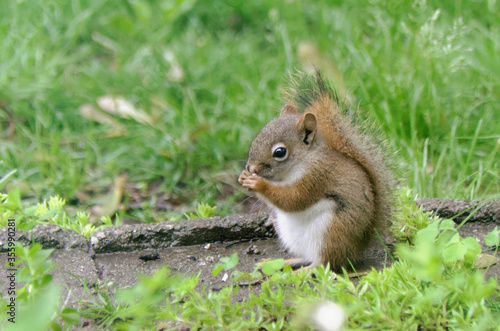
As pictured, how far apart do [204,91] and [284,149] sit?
180cm

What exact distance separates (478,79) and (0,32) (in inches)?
132

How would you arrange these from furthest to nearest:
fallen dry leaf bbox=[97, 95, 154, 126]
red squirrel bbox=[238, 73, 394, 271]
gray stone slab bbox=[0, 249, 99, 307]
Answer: fallen dry leaf bbox=[97, 95, 154, 126], red squirrel bbox=[238, 73, 394, 271], gray stone slab bbox=[0, 249, 99, 307]

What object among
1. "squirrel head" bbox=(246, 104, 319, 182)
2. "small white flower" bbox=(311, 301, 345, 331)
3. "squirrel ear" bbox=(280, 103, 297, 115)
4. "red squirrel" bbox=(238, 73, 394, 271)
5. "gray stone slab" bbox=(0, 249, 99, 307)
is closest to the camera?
"small white flower" bbox=(311, 301, 345, 331)

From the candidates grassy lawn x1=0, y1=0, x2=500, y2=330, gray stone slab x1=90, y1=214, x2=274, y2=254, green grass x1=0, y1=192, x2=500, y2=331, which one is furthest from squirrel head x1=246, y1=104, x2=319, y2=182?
green grass x1=0, y1=192, x2=500, y2=331

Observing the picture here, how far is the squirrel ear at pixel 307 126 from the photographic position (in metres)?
2.10

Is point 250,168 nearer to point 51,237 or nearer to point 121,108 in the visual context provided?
point 51,237

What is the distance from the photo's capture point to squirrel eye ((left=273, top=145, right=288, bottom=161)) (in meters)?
2.16

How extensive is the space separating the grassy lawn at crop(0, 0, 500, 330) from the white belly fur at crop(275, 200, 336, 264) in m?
0.42

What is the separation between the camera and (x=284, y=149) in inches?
85.2

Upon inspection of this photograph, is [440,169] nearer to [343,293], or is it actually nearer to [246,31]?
[343,293]

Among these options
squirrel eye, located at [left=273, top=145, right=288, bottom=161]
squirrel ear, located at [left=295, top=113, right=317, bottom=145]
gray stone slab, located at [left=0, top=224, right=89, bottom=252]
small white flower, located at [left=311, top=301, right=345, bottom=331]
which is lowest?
gray stone slab, located at [left=0, top=224, right=89, bottom=252]

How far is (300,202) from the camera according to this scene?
2.05 m

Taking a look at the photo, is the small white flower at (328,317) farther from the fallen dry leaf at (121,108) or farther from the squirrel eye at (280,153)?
the fallen dry leaf at (121,108)

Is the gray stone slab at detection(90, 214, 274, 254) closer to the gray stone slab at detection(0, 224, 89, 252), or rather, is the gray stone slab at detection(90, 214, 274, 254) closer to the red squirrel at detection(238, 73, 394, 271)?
the gray stone slab at detection(0, 224, 89, 252)
